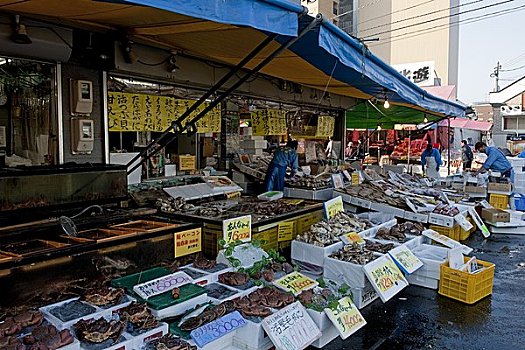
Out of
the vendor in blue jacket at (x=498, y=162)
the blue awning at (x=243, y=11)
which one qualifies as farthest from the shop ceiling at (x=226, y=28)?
the vendor in blue jacket at (x=498, y=162)

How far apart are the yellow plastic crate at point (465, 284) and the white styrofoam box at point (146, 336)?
3309 millimetres

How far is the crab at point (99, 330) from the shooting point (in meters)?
2.32

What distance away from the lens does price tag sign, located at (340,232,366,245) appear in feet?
15.5

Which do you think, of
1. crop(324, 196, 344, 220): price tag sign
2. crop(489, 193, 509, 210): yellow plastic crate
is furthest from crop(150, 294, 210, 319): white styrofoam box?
crop(489, 193, 509, 210): yellow plastic crate

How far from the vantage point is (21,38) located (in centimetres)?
373

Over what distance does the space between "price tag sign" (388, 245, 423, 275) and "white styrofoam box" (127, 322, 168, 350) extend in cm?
272

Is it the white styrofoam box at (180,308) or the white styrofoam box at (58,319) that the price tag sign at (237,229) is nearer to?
the white styrofoam box at (180,308)

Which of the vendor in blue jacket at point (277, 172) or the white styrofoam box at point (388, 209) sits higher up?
the vendor in blue jacket at point (277, 172)

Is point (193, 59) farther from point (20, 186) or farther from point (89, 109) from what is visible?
point (20, 186)

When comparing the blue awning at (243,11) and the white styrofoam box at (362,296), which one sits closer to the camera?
the blue awning at (243,11)

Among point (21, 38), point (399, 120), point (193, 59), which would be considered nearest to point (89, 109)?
point (21, 38)

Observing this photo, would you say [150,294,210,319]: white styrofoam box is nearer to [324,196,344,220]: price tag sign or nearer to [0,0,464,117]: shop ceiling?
[0,0,464,117]: shop ceiling

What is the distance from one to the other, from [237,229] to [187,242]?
0.58 meters

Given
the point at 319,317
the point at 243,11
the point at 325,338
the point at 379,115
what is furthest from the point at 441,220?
the point at 379,115
